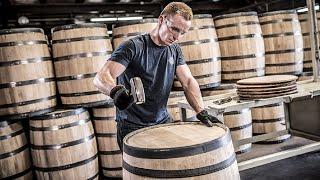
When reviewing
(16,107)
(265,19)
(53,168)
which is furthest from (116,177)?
(265,19)

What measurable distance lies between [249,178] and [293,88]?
156 centimetres

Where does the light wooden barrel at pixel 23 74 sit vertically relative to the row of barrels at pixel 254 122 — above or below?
above

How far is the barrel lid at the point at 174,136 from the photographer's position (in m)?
2.01

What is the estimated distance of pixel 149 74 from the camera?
107 inches

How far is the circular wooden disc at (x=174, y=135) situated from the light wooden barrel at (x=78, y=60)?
82.9 inches

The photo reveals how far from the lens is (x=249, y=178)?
14.8 ft

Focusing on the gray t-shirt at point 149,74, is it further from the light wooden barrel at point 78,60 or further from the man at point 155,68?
the light wooden barrel at point 78,60

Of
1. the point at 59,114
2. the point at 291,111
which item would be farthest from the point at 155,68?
the point at 291,111

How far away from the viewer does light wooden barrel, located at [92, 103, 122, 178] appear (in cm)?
472

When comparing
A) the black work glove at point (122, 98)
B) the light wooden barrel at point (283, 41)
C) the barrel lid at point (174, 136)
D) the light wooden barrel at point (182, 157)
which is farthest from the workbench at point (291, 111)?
the black work glove at point (122, 98)

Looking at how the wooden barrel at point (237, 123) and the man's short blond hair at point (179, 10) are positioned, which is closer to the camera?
the man's short blond hair at point (179, 10)

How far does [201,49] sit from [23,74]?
101 inches

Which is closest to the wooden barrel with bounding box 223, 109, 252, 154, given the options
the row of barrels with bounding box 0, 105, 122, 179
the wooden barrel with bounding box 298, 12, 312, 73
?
the wooden barrel with bounding box 298, 12, 312, 73

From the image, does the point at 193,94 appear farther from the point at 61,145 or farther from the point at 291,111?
the point at 291,111
